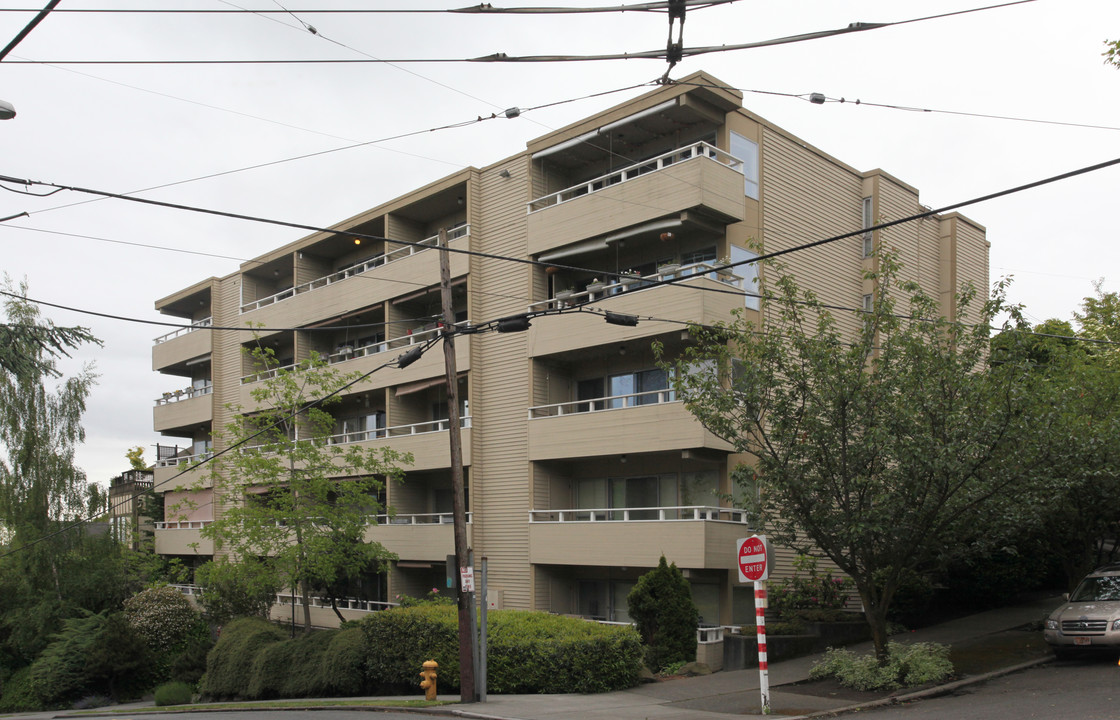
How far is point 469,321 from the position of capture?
29.8 m

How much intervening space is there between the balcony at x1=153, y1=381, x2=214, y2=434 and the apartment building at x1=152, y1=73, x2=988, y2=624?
1250 cm

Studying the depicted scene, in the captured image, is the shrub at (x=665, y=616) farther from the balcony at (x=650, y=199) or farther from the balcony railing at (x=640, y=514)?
the balcony at (x=650, y=199)

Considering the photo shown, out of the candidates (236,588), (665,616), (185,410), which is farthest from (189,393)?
(665,616)

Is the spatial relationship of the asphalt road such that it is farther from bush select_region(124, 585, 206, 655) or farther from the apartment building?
bush select_region(124, 585, 206, 655)

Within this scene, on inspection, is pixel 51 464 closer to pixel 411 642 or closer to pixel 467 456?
pixel 467 456

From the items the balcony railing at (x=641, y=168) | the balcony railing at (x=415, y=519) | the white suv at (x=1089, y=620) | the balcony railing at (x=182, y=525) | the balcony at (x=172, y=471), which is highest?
the balcony railing at (x=641, y=168)

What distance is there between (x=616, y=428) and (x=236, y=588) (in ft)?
52.4

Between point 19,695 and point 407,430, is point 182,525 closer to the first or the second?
point 19,695

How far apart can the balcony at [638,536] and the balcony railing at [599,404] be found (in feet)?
9.52

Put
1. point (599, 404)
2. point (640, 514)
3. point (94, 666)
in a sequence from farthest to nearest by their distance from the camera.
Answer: point (94, 666) → point (599, 404) → point (640, 514)

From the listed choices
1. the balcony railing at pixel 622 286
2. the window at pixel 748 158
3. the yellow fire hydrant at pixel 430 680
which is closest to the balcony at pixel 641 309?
the balcony railing at pixel 622 286

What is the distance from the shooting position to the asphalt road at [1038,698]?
1340 cm

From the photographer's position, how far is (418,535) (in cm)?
3108

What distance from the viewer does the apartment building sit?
80.5 feet
